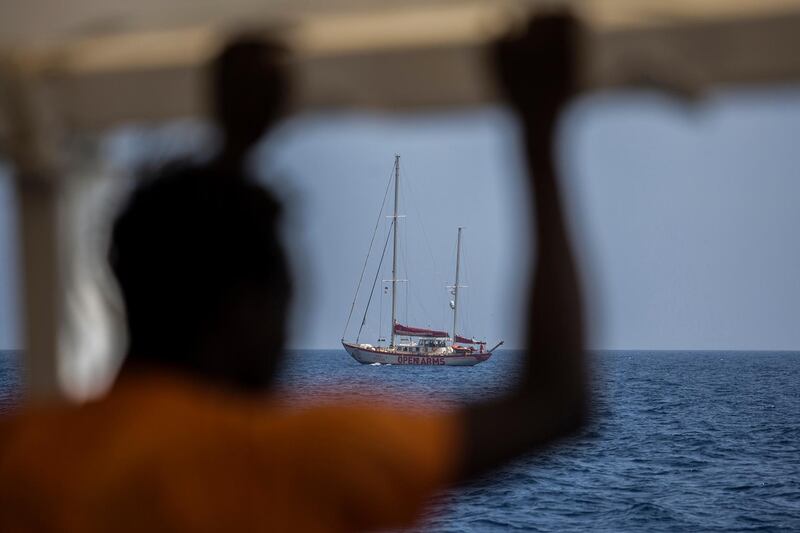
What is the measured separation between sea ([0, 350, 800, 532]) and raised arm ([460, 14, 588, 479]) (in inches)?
233

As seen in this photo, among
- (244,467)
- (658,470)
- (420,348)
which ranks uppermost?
(244,467)

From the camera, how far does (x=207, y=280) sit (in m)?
0.30

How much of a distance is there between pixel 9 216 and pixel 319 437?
91 cm

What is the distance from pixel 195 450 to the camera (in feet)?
0.85

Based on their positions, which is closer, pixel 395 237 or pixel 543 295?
pixel 543 295

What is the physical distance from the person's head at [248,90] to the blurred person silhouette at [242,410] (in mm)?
44

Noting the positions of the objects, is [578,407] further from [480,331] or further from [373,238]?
[480,331]

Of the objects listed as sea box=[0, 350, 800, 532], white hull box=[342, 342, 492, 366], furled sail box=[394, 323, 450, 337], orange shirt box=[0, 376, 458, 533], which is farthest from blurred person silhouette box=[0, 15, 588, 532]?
white hull box=[342, 342, 492, 366]

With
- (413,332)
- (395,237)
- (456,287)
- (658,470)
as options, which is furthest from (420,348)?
(658,470)

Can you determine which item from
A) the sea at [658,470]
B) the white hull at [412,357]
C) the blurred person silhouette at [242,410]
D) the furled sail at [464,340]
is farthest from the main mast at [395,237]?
the blurred person silhouette at [242,410]

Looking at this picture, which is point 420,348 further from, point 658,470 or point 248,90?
point 248,90

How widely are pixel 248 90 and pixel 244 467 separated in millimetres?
186

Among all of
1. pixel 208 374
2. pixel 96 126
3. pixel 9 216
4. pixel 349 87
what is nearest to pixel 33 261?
pixel 9 216

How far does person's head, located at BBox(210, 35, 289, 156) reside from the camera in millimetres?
384
